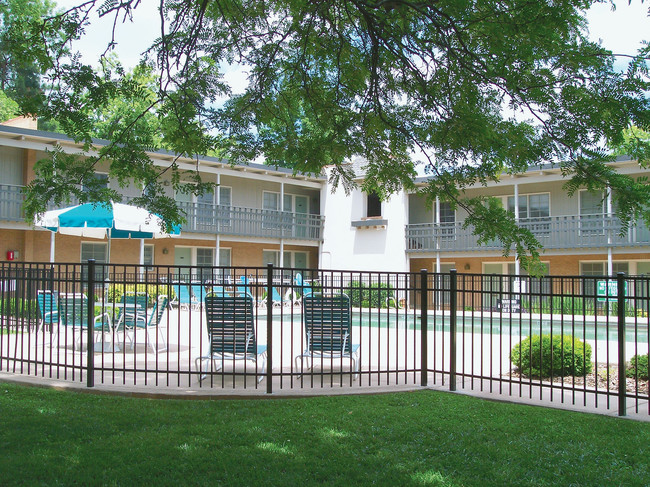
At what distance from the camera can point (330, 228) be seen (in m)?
29.5

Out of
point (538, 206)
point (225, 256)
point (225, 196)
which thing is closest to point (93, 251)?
point (225, 256)

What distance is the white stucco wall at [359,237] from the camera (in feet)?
90.1

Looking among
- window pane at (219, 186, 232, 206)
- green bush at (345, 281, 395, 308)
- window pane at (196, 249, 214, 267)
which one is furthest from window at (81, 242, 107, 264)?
green bush at (345, 281, 395, 308)

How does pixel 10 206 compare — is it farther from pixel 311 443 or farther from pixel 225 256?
pixel 311 443

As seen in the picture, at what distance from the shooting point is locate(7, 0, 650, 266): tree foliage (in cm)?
545

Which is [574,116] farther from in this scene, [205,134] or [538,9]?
[205,134]

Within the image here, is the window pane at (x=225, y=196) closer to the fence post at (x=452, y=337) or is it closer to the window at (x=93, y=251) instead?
the window at (x=93, y=251)

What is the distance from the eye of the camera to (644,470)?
178 inches

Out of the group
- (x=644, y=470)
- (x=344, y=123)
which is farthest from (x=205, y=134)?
(x=644, y=470)

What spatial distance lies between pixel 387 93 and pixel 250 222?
2018cm

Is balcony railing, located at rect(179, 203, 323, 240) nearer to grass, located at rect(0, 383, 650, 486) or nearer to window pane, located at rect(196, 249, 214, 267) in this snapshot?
window pane, located at rect(196, 249, 214, 267)

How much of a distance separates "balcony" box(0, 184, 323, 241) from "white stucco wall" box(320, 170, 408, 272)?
0.81 meters

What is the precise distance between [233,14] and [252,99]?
3.74 feet

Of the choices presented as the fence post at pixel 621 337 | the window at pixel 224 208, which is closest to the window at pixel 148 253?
the window at pixel 224 208
